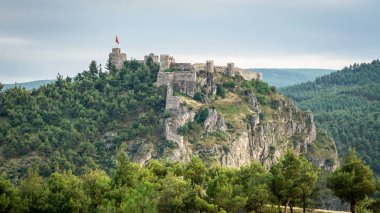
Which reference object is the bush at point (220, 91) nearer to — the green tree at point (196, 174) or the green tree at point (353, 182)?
the green tree at point (196, 174)

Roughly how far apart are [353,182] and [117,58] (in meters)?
84.5

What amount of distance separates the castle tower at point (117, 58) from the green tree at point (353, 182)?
267ft

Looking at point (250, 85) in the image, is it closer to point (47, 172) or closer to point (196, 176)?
point (47, 172)

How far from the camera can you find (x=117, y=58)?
13588 cm

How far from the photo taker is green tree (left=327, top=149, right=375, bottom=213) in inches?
2365

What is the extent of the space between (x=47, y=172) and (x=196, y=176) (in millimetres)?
44030

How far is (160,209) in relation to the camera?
61.2m

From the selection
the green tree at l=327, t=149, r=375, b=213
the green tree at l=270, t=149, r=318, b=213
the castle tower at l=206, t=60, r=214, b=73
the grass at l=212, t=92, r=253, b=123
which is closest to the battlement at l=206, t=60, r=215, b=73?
the castle tower at l=206, t=60, r=214, b=73

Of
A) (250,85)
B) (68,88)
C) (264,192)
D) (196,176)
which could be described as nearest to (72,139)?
(68,88)

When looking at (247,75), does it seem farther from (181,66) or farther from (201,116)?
(201,116)

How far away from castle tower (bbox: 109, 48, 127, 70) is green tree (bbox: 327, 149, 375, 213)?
3204 inches

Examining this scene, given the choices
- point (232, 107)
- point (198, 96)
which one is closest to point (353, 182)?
point (198, 96)

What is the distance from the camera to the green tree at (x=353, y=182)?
6006 cm

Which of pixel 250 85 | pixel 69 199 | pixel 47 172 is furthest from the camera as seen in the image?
pixel 250 85
